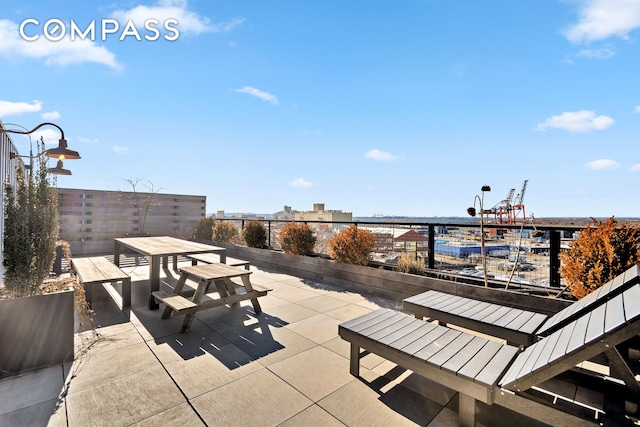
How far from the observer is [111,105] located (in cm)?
695

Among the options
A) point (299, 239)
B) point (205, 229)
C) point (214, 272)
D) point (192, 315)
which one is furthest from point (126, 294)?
point (205, 229)

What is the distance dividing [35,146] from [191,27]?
378cm

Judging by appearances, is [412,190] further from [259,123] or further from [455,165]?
[259,123]

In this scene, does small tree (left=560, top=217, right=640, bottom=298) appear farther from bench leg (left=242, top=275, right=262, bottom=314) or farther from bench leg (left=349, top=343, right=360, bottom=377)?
bench leg (left=242, top=275, right=262, bottom=314)

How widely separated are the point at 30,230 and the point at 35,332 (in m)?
0.91

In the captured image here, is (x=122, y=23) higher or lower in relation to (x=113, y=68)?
higher

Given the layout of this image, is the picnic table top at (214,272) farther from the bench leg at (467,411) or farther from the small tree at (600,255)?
the small tree at (600,255)

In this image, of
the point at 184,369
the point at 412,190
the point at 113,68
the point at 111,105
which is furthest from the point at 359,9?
the point at 412,190

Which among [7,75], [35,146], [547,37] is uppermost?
[547,37]

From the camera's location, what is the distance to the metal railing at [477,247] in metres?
3.63

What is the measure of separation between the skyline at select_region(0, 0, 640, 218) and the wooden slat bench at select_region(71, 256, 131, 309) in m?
1.69

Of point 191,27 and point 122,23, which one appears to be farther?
point 191,27

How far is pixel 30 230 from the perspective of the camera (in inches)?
101

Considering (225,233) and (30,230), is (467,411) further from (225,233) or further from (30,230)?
(225,233)
